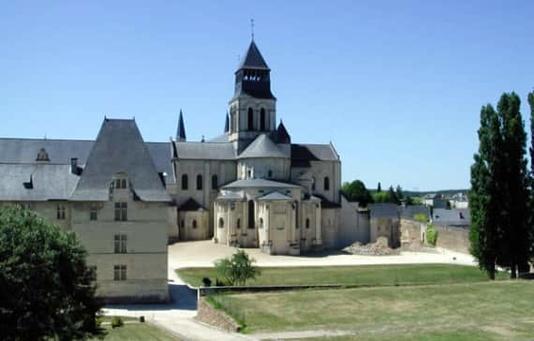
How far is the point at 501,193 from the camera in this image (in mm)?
44062

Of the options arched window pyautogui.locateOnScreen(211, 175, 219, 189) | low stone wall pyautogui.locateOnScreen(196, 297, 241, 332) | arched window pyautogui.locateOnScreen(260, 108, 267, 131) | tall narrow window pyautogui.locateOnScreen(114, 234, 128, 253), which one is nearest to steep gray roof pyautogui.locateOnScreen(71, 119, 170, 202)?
tall narrow window pyautogui.locateOnScreen(114, 234, 128, 253)

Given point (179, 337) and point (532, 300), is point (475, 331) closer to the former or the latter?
point (532, 300)

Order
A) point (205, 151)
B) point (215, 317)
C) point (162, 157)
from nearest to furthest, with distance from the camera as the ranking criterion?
point (215, 317) → point (162, 157) → point (205, 151)

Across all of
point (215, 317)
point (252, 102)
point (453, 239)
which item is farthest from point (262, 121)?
point (215, 317)

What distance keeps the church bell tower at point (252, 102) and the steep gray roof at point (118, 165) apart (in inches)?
1582

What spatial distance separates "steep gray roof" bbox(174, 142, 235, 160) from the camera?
281 feet

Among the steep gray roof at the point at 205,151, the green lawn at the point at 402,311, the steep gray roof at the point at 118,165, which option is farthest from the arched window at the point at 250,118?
the green lawn at the point at 402,311

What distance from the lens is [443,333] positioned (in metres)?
27.8

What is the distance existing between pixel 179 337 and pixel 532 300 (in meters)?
17.0

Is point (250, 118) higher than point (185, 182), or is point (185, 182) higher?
point (250, 118)

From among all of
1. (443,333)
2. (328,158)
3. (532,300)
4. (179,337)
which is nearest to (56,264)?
(179,337)

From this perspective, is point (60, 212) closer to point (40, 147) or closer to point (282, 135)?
point (40, 147)

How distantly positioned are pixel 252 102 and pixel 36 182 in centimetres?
4327

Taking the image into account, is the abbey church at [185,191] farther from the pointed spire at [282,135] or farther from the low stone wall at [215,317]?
the low stone wall at [215,317]
